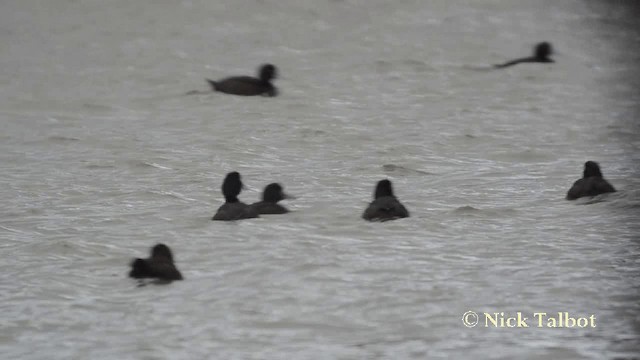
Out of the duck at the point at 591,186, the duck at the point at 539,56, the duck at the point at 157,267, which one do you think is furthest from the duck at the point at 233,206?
the duck at the point at 539,56

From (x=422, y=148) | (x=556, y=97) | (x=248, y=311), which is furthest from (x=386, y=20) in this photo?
(x=248, y=311)

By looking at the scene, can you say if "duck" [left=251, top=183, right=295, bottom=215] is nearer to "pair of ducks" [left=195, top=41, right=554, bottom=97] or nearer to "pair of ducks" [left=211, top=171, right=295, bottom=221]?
"pair of ducks" [left=211, top=171, right=295, bottom=221]

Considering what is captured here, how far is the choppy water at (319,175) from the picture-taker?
815cm

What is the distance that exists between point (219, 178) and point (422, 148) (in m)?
2.84

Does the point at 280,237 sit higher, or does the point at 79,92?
the point at 79,92

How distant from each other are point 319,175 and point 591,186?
3268 millimetres

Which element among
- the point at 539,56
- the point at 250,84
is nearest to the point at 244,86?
the point at 250,84

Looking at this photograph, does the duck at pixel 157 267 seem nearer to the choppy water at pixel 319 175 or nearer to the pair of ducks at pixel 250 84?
the choppy water at pixel 319 175

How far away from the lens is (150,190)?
1372cm

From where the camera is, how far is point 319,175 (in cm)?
1445

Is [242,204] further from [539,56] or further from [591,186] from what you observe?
[539,56]

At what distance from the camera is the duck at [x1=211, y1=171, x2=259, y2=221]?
11.9m

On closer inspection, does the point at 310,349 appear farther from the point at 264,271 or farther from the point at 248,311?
the point at 264,271

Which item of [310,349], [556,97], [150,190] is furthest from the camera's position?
[556,97]
